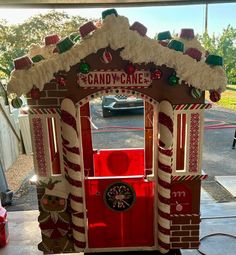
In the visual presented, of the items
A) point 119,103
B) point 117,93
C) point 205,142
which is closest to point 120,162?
point 117,93

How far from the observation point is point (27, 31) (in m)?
9.55

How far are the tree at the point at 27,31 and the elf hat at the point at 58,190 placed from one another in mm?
6795

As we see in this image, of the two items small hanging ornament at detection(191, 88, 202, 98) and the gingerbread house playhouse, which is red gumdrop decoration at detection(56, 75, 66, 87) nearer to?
the gingerbread house playhouse

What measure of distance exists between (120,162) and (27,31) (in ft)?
25.0

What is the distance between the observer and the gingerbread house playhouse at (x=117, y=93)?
2488mm

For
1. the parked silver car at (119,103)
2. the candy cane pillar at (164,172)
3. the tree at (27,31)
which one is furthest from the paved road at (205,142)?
the tree at (27,31)

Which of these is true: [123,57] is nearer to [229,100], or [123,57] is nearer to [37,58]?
[37,58]

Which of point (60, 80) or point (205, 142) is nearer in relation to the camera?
point (60, 80)

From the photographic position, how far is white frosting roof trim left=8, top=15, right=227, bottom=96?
2.40 metres

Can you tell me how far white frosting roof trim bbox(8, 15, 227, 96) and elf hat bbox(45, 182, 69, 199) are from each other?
1.00 meters

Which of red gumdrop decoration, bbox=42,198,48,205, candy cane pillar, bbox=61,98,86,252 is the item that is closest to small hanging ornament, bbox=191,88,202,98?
candy cane pillar, bbox=61,98,86,252

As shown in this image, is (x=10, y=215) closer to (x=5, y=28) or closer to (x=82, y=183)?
(x=82, y=183)

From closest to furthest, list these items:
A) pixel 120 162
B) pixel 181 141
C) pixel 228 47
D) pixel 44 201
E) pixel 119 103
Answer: pixel 181 141, pixel 44 201, pixel 120 162, pixel 119 103, pixel 228 47

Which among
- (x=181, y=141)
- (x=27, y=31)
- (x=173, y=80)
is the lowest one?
(x=181, y=141)
